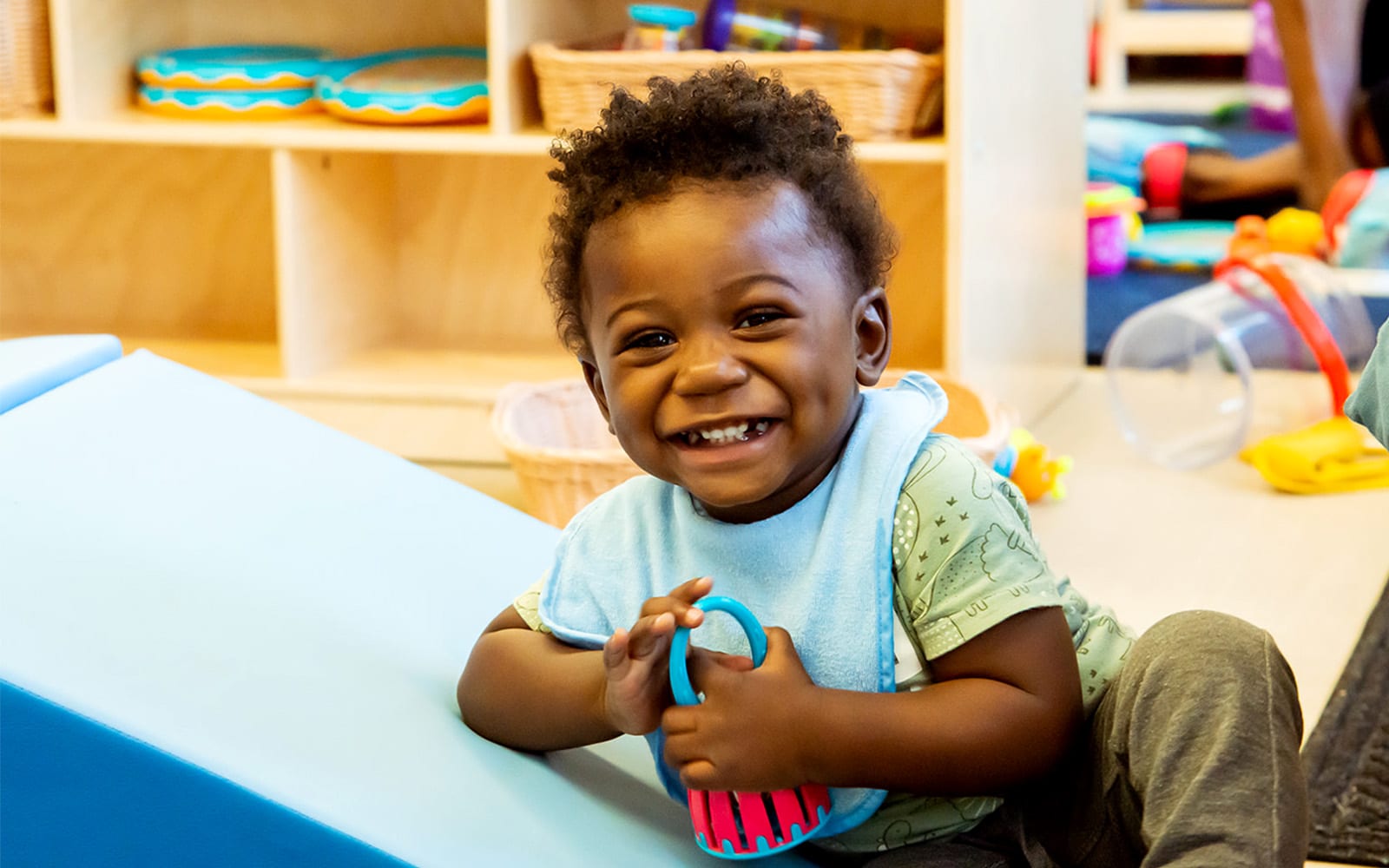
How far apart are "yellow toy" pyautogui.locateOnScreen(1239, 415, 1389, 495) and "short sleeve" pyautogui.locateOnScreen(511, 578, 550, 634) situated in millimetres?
1246

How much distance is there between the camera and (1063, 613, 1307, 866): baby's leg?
67cm

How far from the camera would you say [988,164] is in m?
1.81

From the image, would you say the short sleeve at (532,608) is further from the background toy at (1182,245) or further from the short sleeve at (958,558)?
the background toy at (1182,245)

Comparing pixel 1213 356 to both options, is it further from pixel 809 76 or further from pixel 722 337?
pixel 722 337

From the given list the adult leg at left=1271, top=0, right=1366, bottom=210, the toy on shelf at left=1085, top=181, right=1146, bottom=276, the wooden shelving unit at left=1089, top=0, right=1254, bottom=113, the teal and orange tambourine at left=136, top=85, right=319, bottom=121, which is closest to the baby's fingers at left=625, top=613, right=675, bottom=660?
the teal and orange tambourine at left=136, top=85, right=319, bottom=121

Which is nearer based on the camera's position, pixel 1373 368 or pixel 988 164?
pixel 1373 368

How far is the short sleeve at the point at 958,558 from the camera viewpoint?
2.37ft

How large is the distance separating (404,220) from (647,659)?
1.57 metres

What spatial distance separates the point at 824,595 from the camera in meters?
0.76

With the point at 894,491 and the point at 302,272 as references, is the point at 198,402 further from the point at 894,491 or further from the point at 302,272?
the point at 302,272

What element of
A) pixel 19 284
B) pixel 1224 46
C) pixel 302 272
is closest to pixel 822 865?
pixel 302 272

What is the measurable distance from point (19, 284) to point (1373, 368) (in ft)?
6.68

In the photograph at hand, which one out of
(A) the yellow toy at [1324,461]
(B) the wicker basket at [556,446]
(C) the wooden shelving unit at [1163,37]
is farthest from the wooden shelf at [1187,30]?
(B) the wicker basket at [556,446]

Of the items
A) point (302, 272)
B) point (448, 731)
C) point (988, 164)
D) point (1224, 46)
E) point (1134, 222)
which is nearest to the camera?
point (448, 731)
